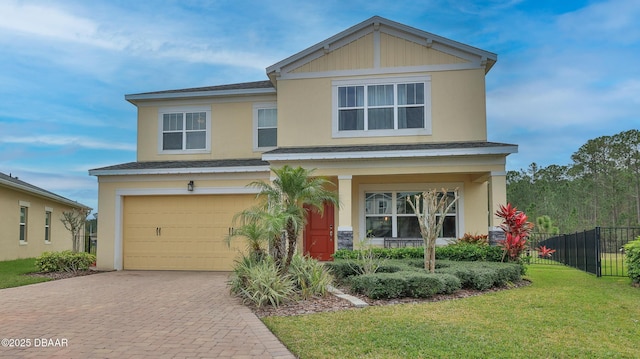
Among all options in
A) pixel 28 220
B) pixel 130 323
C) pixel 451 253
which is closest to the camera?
pixel 130 323

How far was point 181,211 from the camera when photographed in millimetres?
15391

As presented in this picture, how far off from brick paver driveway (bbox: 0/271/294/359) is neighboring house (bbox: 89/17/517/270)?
408 cm

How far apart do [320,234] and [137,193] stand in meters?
6.14

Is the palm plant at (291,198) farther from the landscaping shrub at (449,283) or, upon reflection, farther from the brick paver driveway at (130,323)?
the landscaping shrub at (449,283)

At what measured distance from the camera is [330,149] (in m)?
13.8

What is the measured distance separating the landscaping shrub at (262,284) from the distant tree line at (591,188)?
3007 centimetres

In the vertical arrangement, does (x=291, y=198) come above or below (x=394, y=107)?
below

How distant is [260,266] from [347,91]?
743 centimetres

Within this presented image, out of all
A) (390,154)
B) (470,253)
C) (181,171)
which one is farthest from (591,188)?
(181,171)

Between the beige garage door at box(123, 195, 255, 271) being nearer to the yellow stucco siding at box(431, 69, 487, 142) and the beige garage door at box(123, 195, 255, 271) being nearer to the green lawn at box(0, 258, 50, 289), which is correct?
the green lawn at box(0, 258, 50, 289)

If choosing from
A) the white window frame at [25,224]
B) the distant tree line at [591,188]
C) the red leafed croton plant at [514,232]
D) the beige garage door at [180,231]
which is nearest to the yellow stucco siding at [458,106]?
the red leafed croton plant at [514,232]

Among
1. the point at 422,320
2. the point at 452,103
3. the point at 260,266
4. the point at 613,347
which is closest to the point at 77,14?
the point at 260,266

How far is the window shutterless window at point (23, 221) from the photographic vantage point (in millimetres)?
20281

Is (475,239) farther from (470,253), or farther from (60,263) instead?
(60,263)
